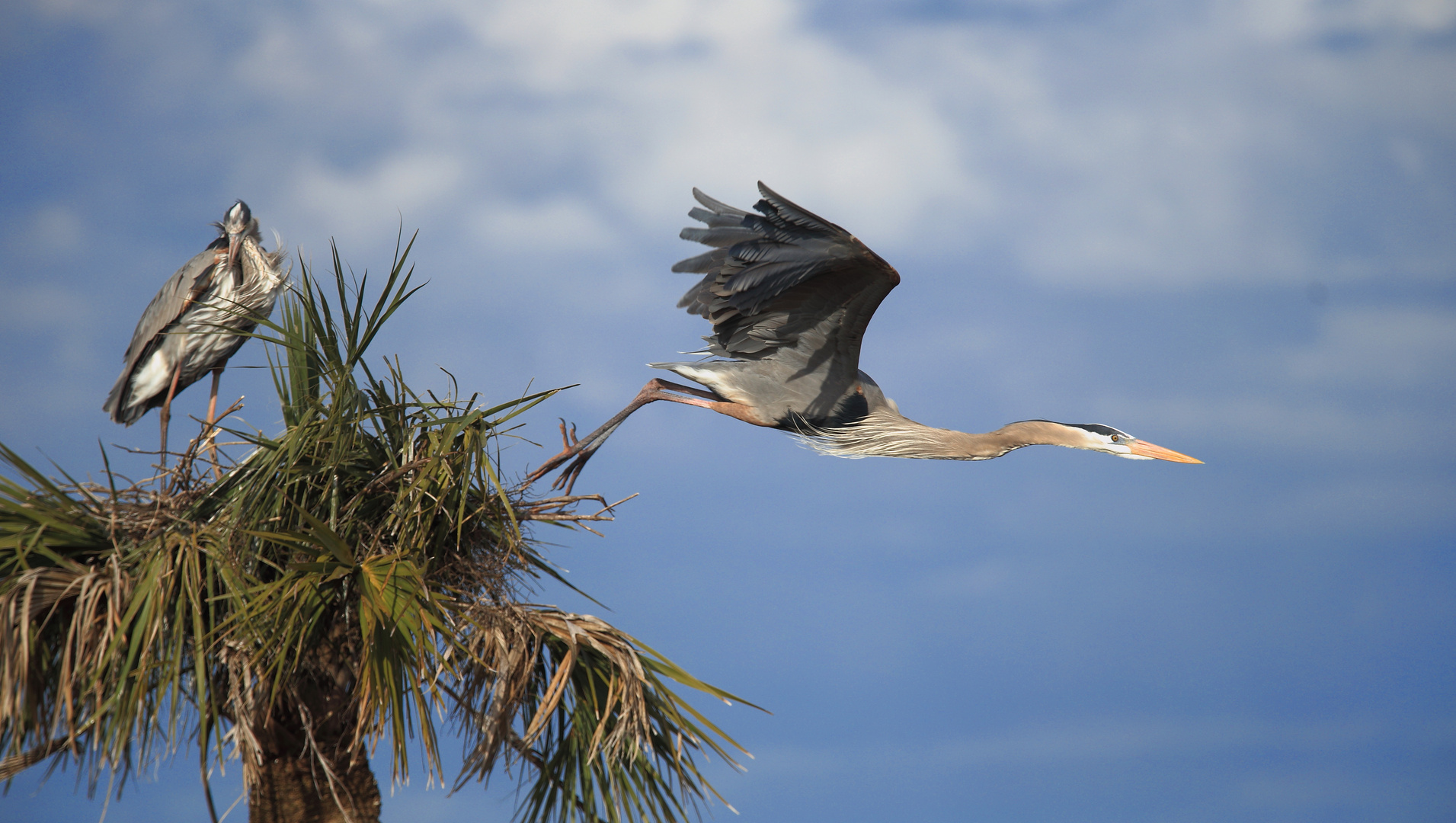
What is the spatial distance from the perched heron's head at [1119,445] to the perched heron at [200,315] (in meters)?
5.92

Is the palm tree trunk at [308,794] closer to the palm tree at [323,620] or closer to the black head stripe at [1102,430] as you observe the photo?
the palm tree at [323,620]

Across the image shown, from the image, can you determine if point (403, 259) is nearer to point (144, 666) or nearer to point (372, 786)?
point (144, 666)

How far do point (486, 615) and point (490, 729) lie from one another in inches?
20.1

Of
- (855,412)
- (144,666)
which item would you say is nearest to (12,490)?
(144,666)

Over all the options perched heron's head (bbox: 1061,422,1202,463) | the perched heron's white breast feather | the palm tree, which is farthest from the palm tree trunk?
perched heron's head (bbox: 1061,422,1202,463)

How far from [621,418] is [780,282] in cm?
136

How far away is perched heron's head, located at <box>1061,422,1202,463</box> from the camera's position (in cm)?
769

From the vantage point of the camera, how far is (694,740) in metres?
5.02

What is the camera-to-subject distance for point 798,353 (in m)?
7.50

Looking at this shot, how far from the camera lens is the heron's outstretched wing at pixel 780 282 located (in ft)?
21.5

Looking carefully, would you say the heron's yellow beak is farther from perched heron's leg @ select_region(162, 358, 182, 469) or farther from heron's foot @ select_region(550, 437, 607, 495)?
heron's foot @ select_region(550, 437, 607, 495)

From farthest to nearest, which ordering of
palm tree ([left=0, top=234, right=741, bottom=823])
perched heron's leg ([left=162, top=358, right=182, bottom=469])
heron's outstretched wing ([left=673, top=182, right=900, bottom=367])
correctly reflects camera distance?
perched heron's leg ([left=162, top=358, right=182, bottom=469]) → heron's outstretched wing ([left=673, top=182, right=900, bottom=367]) → palm tree ([left=0, top=234, right=741, bottom=823])

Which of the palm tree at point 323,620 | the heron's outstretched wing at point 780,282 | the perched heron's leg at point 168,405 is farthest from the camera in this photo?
the perched heron's leg at point 168,405

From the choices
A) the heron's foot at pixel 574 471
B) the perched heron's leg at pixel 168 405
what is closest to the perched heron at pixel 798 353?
the heron's foot at pixel 574 471
